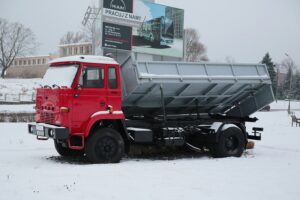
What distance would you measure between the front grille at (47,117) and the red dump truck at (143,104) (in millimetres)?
25

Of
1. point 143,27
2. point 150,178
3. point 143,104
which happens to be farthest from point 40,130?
point 143,27

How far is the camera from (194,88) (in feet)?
40.7

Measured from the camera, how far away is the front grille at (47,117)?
1070 cm

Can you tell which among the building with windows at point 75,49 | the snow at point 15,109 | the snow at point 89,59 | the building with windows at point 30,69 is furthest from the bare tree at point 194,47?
the snow at point 89,59

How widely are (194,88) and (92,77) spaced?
316 centimetres

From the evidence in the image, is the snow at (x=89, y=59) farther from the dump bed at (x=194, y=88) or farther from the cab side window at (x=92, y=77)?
the dump bed at (x=194, y=88)

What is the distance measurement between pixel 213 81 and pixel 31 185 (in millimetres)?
6278

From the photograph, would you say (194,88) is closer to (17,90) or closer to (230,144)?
(230,144)

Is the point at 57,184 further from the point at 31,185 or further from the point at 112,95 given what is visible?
the point at 112,95

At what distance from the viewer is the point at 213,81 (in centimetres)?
1227

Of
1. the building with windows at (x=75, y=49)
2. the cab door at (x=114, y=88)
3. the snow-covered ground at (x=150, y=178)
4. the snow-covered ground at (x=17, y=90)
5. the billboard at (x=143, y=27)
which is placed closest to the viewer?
the snow-covered ground at (x=150, y=178)

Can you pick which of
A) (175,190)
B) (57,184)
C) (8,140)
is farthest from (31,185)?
(8,140)

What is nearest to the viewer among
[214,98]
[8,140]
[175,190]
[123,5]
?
[175,190]

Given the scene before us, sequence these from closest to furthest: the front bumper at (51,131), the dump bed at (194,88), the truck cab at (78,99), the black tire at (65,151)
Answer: the front bumper at (51,131)
the truck cab at (78,99)
the dump bed at (194,88)
the black tire at (65,151)
